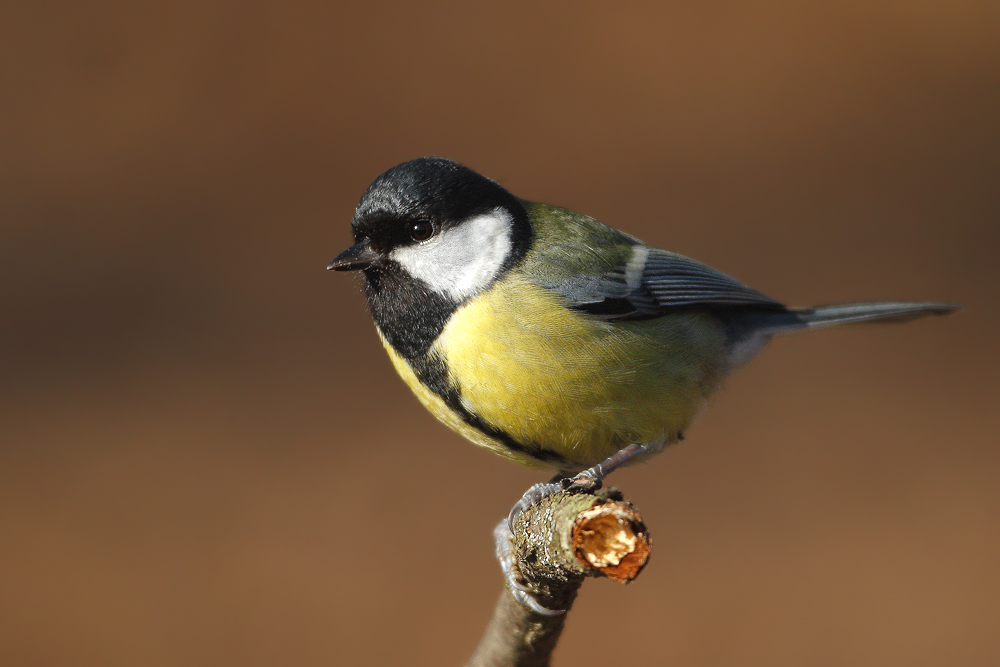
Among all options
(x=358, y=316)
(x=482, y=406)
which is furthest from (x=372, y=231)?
(x=358, y=316)

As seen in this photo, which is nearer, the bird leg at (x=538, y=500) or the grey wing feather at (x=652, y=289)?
the bird leg at (x=538, y=500)

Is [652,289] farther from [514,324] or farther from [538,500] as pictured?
[538,500]

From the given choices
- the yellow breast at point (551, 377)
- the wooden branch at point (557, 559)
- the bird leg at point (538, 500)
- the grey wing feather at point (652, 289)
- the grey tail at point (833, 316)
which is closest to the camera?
the wooden branch at point (557, 559)

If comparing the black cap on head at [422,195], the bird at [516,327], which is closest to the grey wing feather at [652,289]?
the bird at [516,327]

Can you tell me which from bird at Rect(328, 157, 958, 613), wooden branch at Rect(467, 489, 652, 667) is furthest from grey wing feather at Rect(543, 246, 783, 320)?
wooden branch at Rect(467, 489, 652, 667)

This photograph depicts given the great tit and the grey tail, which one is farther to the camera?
the grey tail

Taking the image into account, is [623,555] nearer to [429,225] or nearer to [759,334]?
[429,225]

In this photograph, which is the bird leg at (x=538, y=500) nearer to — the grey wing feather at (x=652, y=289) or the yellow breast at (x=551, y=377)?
the yellow breast at (x=551, y=377)

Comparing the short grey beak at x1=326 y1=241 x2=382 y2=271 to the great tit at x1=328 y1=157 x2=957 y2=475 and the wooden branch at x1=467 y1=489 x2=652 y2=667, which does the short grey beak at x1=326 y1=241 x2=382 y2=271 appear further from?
the wooden branch at x1=467 y1=489 x2=652 y2=667
